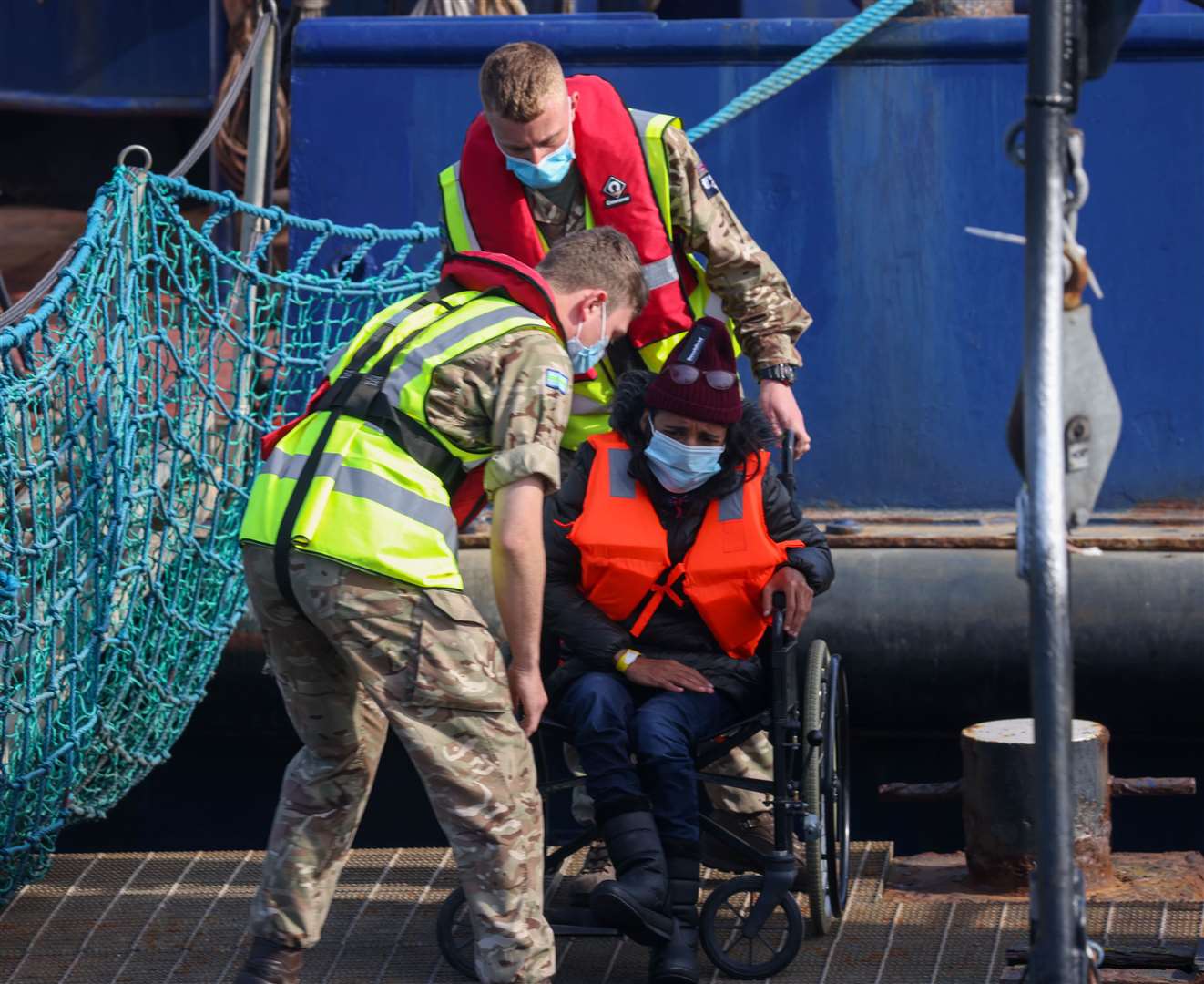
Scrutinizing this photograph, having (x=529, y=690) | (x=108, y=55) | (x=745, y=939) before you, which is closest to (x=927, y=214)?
(x=745, y=939)

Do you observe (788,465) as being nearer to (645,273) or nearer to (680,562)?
(680,562)

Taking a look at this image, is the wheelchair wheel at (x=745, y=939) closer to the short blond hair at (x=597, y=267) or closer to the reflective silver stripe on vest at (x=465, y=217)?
the short blond hair at (x=597, y=267)

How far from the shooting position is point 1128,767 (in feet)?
16.9

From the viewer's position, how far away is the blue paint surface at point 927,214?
17.4ft

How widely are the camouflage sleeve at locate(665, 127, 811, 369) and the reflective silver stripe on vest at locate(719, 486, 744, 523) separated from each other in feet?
1.30

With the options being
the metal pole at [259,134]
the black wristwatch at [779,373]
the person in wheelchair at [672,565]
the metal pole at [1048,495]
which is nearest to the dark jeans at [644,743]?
the person in wheelchair at [672,565]

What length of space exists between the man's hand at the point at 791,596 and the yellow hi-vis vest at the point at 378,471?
2.56 feet

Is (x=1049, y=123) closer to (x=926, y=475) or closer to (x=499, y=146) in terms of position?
(x=499, y=146)

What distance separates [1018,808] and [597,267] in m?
1.51

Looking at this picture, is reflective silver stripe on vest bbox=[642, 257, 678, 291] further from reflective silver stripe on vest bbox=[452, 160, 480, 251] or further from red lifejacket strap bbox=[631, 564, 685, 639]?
red lifejacket strap bbox=[631, 564, 685, 639]

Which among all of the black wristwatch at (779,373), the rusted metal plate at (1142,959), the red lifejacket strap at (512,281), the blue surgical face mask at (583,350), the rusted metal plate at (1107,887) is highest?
the red lifejacket strap at (512,281)

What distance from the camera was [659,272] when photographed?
156 inches

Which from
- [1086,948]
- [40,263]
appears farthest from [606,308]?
[40,263]

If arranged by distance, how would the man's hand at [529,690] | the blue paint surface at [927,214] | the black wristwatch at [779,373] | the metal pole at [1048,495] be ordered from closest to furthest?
the metal pole at [1048,495]
the man's hand at [529,690]
the black wristwatch at [779,373]
the blue paint surface at [927,214]
